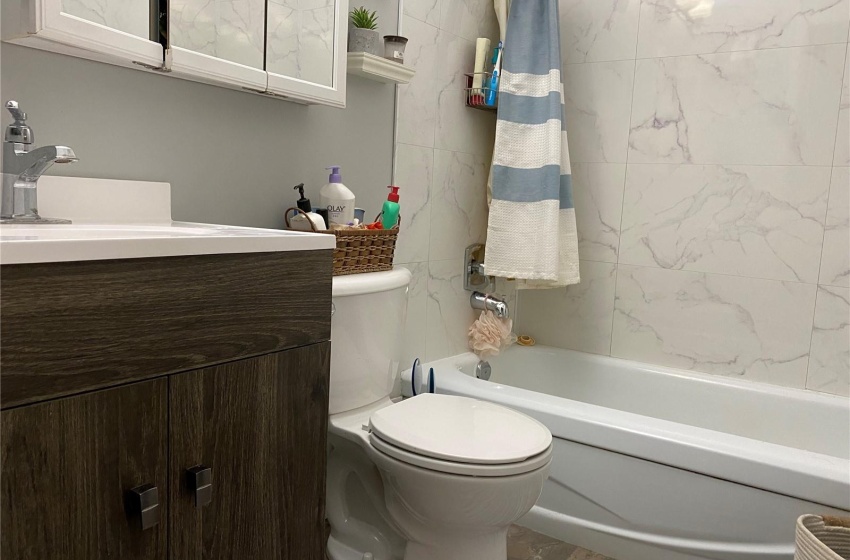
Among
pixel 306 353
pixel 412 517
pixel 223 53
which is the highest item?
pixel 223 53

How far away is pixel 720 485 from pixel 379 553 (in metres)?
0.83

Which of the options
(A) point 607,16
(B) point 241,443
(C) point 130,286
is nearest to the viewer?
(C) point 130,286

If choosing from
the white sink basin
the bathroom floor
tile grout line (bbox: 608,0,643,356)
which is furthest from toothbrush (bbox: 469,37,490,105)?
the bathroom floor

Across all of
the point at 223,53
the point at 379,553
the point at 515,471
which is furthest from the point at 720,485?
the point at 223,53

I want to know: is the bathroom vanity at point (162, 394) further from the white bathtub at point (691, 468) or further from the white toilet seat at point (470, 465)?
the white bathtub at point (691, 468)

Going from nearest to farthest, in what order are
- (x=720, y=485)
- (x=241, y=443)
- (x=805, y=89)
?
(x=241, y=443) < (x=720, y=485) < (x=805, y=89)

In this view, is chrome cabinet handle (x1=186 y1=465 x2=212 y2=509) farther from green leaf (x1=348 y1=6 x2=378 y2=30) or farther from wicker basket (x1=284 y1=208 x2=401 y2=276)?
green leaf (x1=348 y1=6 x2=378 y2=30)

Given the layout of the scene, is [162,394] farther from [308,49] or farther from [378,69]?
[378,69]

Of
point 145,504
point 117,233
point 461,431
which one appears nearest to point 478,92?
point 461,431

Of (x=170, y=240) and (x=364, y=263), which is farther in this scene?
(x=364, y=263)

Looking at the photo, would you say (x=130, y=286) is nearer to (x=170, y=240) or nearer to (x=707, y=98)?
(x=170, y=240)

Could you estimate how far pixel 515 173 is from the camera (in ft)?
7.19

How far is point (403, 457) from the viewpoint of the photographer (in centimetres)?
132

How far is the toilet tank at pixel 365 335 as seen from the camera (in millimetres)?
1465
